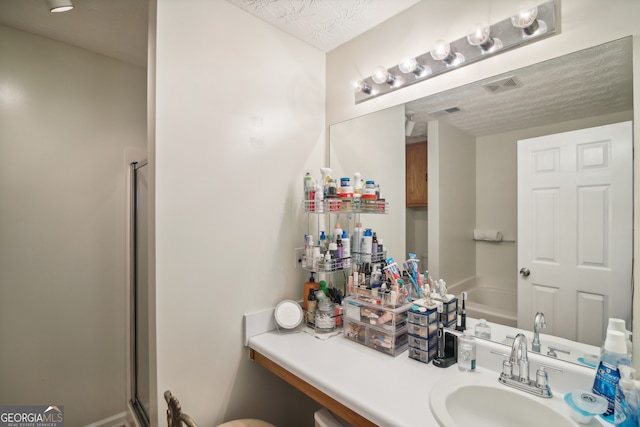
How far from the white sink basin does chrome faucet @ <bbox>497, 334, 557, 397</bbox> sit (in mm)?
22

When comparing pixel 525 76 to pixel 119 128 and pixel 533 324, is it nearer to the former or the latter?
pixel 533 324

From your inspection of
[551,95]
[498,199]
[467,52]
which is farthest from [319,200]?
[551,95]

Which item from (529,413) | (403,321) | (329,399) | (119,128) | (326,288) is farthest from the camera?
(119,128)

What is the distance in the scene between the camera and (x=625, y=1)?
2.87ft

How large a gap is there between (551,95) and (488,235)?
54 cm

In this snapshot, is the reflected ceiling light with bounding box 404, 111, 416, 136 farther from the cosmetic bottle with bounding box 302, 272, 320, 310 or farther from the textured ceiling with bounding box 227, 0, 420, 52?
the cosmetic bottle with bounding box 302, 272, 320, 310

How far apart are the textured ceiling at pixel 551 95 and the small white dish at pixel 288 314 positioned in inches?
45.4

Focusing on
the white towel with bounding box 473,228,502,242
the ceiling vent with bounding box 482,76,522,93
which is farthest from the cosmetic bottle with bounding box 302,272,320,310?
the ceiling vent with bounding box 482,76,522,93

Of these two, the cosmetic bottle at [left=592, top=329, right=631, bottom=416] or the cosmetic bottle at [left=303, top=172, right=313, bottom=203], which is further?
the cosmetic bottle at [left=303, top=172, right=313, bottom=203]

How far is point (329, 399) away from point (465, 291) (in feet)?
2.31

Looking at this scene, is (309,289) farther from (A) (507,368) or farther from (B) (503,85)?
(B) (503,85)

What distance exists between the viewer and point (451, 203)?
1280 millimetres

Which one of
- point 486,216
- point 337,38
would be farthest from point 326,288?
point 337,38

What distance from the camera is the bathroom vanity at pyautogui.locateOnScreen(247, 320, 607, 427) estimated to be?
0.86 meters
